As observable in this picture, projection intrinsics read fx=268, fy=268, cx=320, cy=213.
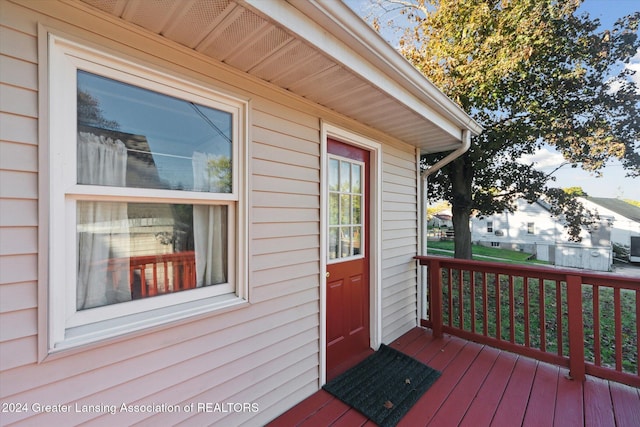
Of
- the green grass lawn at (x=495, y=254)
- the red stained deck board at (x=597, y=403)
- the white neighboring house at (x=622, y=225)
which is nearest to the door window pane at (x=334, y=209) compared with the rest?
the red stained deck board at (x=597, y=403)

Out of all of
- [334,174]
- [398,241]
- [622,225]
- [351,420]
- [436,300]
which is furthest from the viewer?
[622,225]

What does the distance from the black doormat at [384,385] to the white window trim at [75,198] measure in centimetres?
132

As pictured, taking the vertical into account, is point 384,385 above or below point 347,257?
below

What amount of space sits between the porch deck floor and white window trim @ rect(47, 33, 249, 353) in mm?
1189

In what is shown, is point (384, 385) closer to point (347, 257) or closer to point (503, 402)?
point (503, 402)

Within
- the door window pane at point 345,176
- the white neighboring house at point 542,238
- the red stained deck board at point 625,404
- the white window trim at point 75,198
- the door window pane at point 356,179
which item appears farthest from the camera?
the white neighboring house at point 542,238

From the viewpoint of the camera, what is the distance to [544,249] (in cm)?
1641

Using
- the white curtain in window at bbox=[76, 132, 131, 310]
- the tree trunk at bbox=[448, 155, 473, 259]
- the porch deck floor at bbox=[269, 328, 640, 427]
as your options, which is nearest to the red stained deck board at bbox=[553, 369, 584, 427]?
the porch deck floor at bbox=[269, 328, 640, 427]

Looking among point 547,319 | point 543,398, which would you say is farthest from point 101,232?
point 547,319

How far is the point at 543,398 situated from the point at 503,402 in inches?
13.0

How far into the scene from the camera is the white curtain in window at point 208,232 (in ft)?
5.22

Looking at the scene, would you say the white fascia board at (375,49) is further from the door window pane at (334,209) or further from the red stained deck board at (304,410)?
the red stained deck board at (304,410)

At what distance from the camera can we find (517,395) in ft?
6.83

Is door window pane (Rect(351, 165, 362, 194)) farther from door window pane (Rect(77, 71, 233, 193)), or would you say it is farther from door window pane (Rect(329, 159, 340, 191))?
door window pane (Rect(77, 71, 233, 193))
